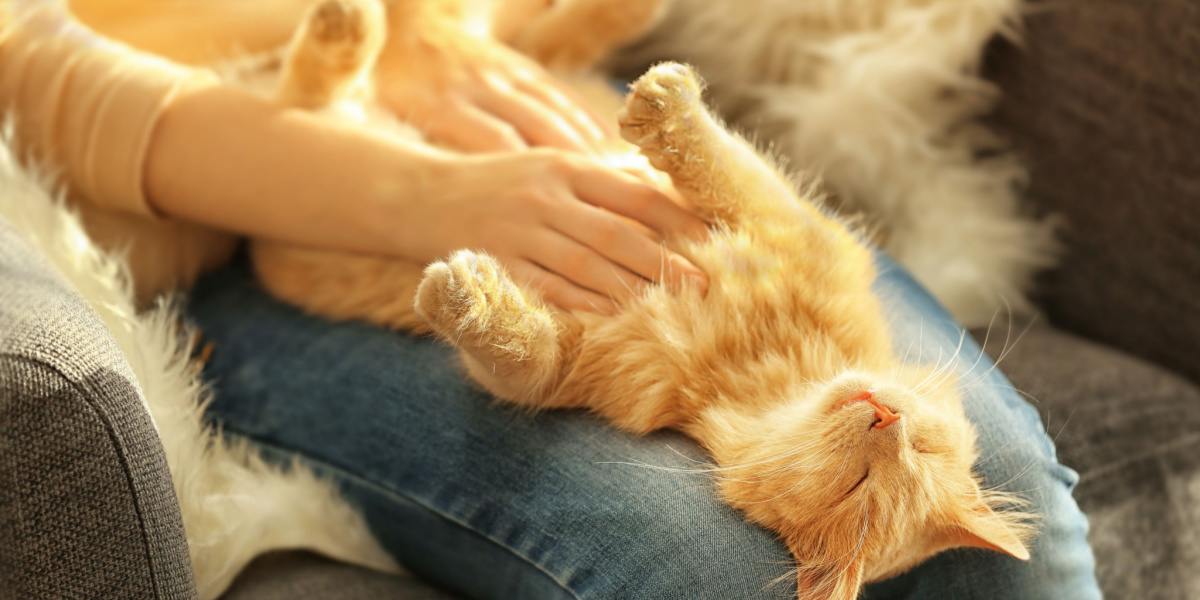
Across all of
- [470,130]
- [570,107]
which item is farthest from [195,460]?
[570,107]

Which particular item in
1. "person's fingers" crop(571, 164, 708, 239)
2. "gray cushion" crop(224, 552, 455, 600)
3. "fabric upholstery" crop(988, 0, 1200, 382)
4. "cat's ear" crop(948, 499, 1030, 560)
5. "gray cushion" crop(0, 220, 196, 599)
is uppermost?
"fabric upholstery" crop(988, 0, 1200, 382)

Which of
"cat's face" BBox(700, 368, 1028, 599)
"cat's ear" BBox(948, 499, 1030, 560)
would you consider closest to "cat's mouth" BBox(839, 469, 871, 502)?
"cat's face" BBox(700, 368, 1028, 599)

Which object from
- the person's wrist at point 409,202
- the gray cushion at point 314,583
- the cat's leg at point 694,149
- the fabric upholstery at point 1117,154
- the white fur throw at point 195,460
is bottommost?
the gray cushion at point 314,583

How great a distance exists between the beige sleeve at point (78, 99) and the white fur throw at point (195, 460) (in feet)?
0.19

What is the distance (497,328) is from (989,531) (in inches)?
19.8

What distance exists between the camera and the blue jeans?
0.85m

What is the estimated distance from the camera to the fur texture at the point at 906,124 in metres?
1.35

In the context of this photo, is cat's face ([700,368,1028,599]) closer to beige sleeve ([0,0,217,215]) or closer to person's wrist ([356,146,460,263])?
person's wrist ([356,146,460,263])

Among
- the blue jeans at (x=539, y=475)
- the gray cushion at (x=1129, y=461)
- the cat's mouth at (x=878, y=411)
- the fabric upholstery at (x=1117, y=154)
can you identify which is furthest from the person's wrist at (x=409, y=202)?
the fabric upholstery at (x=1117, y=154)

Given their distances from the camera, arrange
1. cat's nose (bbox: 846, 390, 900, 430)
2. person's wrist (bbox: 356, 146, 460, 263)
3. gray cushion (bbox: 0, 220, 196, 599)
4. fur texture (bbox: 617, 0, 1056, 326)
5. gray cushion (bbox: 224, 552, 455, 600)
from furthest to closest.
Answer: fur texture (bbox: 617, 0, 1056, 326), person's wrist (bbox: 356, 146, 460, 263), gray cushion (bbox: 224, 552, 455, 600), cat's nose (bbox: 846, 390, 900, 430), gray cushion (bbox: 0, 220, 196, 599)

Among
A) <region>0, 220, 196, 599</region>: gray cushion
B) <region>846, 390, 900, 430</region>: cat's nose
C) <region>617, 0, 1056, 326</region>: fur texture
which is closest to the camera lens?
<region>0, 220, 196, 599</region>: gray cushion

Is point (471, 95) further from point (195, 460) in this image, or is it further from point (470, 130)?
point (195, 460)

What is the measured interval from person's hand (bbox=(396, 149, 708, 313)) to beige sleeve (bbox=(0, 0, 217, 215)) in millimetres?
329

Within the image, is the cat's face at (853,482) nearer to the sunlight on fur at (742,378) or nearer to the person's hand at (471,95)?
the sunlight on fur at (742,378)
